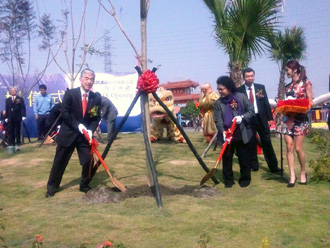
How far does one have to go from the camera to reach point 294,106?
5848mm

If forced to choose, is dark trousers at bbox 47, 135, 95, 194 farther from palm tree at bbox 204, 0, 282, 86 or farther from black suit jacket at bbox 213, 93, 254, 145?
palm tree at bbox 204, 0, 282, 86

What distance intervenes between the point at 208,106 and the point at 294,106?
5019 mm

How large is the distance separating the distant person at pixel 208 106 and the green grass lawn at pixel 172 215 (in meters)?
3.77

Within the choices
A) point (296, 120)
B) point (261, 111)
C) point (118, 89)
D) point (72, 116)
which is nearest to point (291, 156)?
point (296, 120)

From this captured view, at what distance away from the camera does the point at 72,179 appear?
703cm

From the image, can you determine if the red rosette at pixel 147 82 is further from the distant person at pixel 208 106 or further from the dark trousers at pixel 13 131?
the dark trousers at pixel 13 131

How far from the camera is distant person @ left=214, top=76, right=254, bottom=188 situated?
611 cm

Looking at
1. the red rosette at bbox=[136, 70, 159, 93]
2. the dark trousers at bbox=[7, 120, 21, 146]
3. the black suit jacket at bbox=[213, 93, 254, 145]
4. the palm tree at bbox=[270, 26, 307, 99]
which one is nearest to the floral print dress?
the black suit jacket at bbox=[213, 93, 254, 145]

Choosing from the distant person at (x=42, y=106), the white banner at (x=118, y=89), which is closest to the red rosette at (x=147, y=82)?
the distant person at (x=42, y=106)

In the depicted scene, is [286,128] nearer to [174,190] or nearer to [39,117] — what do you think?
[174,190]

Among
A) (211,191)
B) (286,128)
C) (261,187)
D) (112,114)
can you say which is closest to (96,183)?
(211,191)

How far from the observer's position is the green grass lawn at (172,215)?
391 centimetres

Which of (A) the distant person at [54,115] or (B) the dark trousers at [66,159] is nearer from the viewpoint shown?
(B) the dark trousers at [66,159]

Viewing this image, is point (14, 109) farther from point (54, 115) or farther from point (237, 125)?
point (237, 125)
